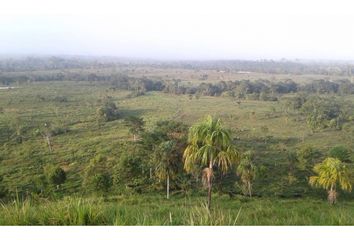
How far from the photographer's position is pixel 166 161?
20516 mm

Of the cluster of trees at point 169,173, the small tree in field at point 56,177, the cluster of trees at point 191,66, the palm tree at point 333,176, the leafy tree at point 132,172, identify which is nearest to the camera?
the palm tree at point 333,176

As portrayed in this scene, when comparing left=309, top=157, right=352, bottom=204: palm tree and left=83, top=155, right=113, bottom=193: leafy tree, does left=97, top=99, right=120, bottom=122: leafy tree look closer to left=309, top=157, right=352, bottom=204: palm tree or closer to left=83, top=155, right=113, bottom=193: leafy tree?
left=83, top=155, right=113, bottom=193: leafy tree

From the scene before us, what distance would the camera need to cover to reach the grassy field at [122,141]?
3.93m

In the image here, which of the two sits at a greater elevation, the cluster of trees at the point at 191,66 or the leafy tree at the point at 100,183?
the cluster of trees at the point at 191,66

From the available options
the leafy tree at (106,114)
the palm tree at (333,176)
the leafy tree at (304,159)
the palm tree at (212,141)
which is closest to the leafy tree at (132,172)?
the palm tree at (333,176)

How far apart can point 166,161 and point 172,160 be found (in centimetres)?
34

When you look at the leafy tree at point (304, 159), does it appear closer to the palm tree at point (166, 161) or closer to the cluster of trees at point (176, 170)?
the cluster of trees at point (176, 170)

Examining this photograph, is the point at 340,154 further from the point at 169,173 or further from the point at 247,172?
the point at 169,173

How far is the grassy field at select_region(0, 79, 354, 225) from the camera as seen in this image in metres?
3.93

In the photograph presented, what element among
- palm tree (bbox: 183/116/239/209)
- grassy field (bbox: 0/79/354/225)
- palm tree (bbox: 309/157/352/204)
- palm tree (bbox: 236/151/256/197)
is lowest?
grassy field (bbox: 0/79/354/225)

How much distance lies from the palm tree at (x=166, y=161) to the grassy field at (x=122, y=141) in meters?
1.07

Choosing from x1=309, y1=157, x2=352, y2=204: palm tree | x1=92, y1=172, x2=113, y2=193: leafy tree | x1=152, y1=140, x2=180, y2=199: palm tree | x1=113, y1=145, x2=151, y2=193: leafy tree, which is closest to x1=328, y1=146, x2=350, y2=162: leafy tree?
x1=309, y1=157, x2=352, y2=204: palm tree

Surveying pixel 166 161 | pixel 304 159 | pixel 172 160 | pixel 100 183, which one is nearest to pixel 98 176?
pixel 100 183

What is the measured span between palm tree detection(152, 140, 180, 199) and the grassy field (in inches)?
42.1
